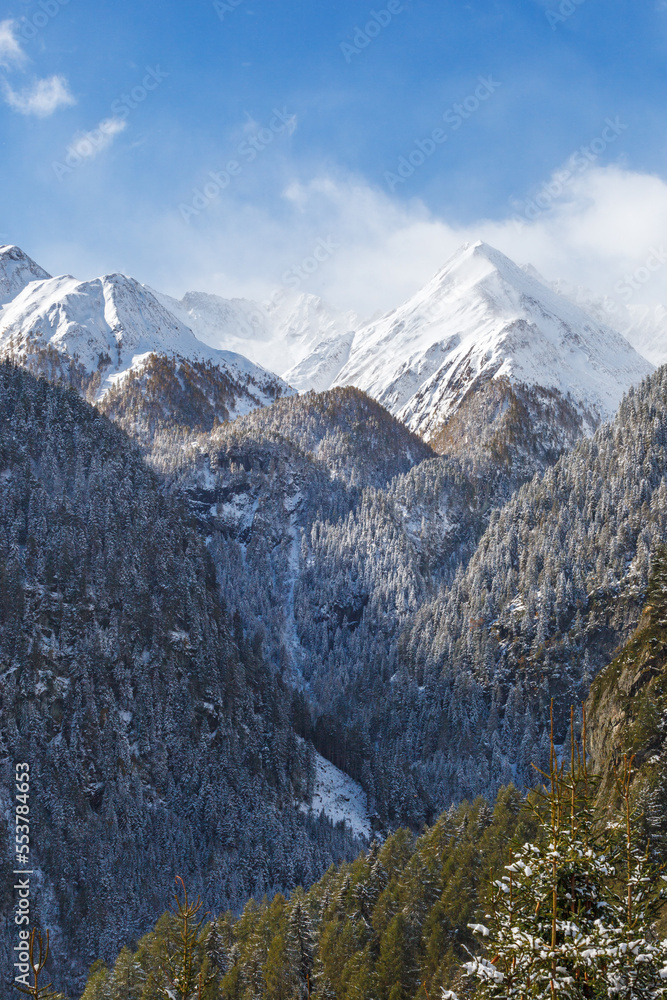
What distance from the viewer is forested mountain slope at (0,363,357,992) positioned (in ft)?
470

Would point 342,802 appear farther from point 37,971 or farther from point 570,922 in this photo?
point 37,971

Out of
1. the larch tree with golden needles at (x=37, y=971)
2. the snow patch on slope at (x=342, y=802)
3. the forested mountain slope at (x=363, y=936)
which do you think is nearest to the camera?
the larch tree with golden needles at (x=37, y=971)

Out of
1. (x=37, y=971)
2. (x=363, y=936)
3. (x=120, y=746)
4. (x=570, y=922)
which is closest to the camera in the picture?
(x=37, y=971)

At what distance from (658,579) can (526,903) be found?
65418mm

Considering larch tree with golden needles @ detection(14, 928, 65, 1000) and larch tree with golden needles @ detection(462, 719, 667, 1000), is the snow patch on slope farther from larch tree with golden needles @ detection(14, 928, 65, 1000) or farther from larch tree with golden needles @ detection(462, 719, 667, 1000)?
larch tree with golden needles @ detection(462, 719, 667, 1000)

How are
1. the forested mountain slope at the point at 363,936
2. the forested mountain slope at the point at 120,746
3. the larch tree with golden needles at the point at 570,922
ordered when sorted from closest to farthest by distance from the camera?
the larch tree with golden needles at the point at 570,922 < the forested mountain slope at the point at 363,936 < the forested mountain slope at the point at 120,746

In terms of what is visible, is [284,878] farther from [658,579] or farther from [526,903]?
[526,903]

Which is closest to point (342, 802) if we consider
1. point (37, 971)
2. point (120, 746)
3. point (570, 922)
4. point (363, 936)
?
point (120, 746)

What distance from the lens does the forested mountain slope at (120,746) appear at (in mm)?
143125

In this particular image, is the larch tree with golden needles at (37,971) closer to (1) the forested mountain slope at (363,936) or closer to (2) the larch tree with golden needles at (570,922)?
(2) the larch tree with golden needles at (570,922)

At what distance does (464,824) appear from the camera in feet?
311

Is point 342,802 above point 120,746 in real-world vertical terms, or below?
below

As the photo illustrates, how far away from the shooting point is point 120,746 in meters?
168

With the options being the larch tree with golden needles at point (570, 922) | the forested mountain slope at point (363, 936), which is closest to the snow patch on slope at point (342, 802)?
the forested mountain slope at point (363, 936)
